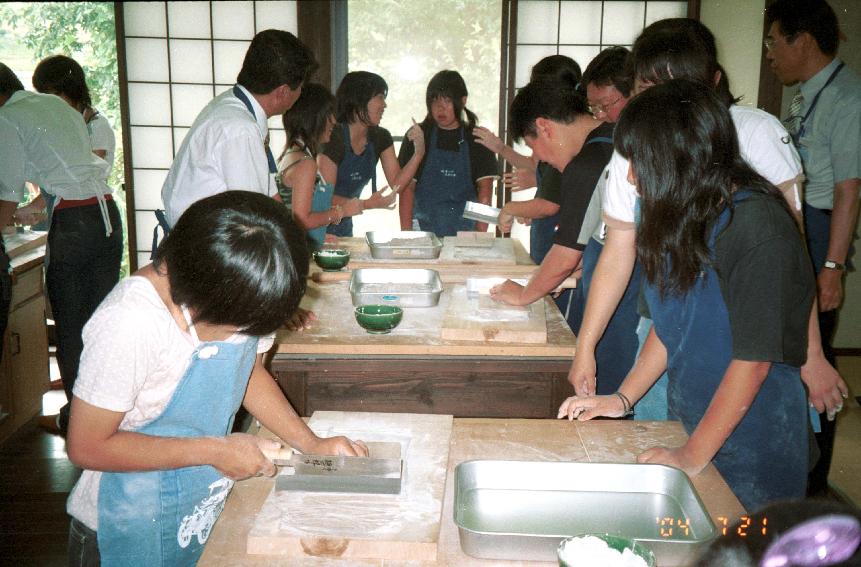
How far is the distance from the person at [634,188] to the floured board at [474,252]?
3.64ft

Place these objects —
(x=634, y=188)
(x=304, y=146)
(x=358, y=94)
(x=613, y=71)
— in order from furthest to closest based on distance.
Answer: (x=358, y=94) < (x=304, y=146) < (x=613, y=71) < (x=634, y=188)

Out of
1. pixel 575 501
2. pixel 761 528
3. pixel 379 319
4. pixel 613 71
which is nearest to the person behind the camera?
pixel 761 528

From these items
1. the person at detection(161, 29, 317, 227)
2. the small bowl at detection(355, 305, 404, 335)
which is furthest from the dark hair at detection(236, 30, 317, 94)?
the small bowl at detection(355, 305, 404, 335)

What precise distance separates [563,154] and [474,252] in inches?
31.7

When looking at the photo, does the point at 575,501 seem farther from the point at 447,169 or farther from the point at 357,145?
the point at 447,169

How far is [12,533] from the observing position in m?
2.59

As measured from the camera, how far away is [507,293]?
240cm

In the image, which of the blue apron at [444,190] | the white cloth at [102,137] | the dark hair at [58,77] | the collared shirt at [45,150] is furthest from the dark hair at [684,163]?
the white cloth at [102,137]

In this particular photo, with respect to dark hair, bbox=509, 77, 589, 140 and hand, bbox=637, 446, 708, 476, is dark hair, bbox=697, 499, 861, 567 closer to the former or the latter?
hand, bbox=637, 446, 708, 476

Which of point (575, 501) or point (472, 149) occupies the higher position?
point (472, 149)

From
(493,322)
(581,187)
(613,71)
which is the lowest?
(493,322)

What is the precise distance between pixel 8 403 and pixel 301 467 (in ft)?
8.48

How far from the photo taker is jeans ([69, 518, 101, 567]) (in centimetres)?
130

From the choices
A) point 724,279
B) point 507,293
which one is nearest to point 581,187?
point 507,293
